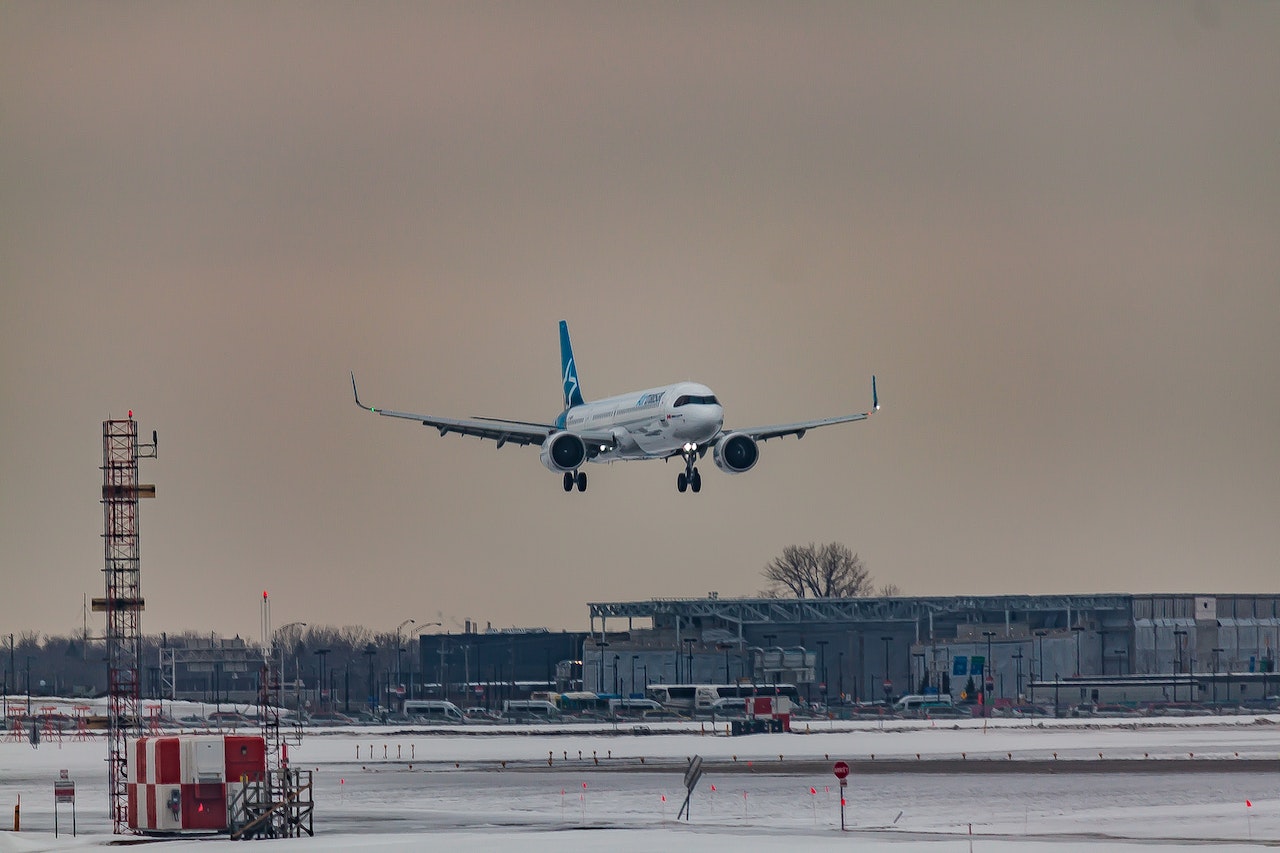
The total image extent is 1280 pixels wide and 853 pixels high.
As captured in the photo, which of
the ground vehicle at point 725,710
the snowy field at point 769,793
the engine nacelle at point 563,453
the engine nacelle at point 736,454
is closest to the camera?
the snowy field at point 769,793

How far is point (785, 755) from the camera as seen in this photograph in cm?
11594

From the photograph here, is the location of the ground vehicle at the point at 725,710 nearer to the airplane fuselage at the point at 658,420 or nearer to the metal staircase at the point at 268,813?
the airplane fuselage at the point at 658,420

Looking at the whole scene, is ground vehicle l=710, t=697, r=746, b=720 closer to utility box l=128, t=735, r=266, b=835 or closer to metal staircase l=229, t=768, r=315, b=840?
metal staircase l=229, t=768, r=315, b=840

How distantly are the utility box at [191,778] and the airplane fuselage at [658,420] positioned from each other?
45.1 m

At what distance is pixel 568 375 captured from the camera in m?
154

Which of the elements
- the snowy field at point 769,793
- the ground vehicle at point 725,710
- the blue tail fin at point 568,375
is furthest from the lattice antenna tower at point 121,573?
the ground vehicle at point 725,710

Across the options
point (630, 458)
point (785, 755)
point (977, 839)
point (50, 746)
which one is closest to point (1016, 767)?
point (785, 755)

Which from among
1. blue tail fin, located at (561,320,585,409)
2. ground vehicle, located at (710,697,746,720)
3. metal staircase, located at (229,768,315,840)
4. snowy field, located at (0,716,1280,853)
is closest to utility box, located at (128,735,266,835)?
metal staircase, located at (229,768,315,840)

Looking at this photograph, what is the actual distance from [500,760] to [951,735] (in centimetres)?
4194

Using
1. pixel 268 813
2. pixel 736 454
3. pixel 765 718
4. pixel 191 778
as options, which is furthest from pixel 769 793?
pixel 765 718

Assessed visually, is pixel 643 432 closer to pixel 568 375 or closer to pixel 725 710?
pixel 568 375

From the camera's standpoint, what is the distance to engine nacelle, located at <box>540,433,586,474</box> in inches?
4579

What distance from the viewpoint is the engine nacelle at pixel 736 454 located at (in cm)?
11338

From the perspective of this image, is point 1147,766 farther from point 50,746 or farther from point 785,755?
point 50,746
